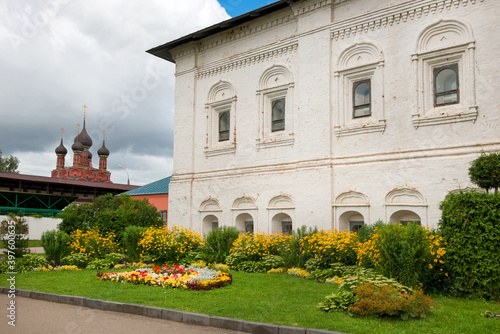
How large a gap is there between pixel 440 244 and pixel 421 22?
7.16 metres

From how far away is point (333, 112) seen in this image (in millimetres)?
14758

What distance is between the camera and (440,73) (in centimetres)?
1292

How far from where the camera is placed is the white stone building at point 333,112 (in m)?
12.3

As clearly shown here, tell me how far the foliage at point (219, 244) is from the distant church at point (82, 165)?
54.8m

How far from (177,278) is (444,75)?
9507mm

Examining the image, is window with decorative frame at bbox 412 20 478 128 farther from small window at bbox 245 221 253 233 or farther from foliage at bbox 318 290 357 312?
small window at bbox 245 221 253 233

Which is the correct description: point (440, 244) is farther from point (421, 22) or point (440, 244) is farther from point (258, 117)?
point (258, 117)

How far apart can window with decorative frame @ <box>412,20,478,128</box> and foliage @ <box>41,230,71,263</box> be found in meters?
A: 12.5

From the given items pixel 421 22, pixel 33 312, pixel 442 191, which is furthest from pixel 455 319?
pixel 421 22

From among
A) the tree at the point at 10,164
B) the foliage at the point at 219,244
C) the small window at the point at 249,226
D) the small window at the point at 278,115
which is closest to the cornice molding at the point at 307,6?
the small window at the point at 278,115

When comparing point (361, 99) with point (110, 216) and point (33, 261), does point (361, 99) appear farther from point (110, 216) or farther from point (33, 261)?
point (33, 261)

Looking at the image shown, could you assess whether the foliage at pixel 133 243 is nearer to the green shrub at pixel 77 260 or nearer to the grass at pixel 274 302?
the green shrub at pixel 77 260

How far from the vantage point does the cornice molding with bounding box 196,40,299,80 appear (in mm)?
16542

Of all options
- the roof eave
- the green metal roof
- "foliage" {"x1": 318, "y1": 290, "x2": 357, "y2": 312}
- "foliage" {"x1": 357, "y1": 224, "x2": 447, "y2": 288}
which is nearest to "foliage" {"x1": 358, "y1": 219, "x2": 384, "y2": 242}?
"foliage" {"x1": 357, "y1": 224, "x2": 447, "y2": 288}
